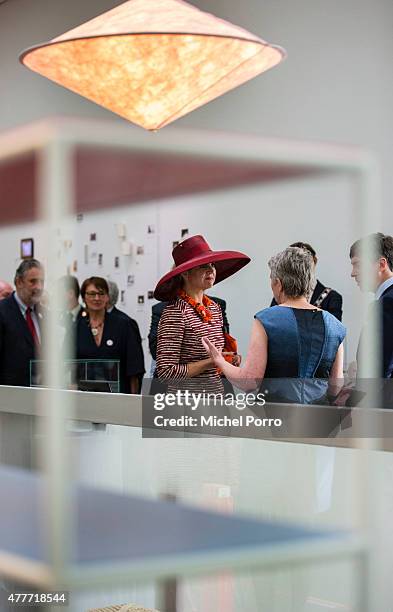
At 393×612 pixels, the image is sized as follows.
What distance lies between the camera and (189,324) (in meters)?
3.52

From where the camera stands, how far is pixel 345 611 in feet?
9.85

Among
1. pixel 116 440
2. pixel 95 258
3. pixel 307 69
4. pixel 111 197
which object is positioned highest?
pixel 307 69

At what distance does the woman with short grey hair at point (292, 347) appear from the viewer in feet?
9.90

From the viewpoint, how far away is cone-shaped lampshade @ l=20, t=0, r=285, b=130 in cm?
353

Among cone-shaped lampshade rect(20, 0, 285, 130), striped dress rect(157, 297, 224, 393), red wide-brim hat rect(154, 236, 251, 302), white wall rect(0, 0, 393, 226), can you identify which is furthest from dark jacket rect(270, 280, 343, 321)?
striped dress rect(157, 297, 224, 393)

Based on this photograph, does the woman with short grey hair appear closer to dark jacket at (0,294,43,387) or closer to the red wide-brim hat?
the red wide-brim hat

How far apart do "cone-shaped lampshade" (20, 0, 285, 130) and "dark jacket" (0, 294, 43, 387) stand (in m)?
0.91

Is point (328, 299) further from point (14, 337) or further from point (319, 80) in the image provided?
point (14, 337)

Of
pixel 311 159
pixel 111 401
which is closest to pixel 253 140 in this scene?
pixel 311 159

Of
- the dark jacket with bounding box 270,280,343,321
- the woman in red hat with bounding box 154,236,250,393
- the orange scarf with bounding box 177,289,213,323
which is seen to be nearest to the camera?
the woman in red hat with bounding box 154,236,250,393

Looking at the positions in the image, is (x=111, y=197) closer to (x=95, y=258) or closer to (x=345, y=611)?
(x=345, y=611)

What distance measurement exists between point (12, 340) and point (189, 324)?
890 millimetres

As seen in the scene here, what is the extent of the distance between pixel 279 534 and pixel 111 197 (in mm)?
317

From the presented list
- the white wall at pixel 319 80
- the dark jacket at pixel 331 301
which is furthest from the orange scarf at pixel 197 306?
the white wall at pixel 319 80
